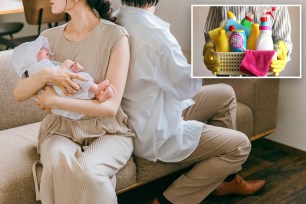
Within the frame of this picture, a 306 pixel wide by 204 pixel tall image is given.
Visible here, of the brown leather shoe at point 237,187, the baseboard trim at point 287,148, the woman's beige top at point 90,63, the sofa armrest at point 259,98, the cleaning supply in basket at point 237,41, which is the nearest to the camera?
the woman's beige top at point 90,63

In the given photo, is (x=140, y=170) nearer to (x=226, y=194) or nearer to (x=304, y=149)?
(x=226, y=194)

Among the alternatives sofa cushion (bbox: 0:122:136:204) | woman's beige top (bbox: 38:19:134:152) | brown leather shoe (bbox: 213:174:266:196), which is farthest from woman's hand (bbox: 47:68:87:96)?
brown leather shoe (bbox: 213:174:266:196)

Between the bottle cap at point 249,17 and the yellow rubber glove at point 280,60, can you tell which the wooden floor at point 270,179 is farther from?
the bottle cap at point 249,17

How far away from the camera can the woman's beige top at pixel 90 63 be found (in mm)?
1586

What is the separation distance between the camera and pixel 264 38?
5.63 ft

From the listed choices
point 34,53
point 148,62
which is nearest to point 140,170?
point 148,62

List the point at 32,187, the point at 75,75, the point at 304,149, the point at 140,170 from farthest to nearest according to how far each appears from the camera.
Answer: the point at 304,149, the point at 140,170, the point at 32,187, the point at 75,75

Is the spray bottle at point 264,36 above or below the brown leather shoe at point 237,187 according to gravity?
above

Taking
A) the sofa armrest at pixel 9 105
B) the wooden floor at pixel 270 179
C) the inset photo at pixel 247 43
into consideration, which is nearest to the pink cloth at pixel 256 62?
the inset photo at pixel 247 43

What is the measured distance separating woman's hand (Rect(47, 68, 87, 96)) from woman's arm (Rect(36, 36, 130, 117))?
1.4 inches

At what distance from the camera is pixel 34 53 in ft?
5.03

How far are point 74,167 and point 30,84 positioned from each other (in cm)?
30

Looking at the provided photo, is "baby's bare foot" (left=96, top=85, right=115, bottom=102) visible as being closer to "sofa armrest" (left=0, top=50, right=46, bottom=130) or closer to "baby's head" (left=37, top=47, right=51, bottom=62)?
"baby's head" (left=37, top=47, right=51, bottom=62)

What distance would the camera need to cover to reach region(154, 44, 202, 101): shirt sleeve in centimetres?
160
